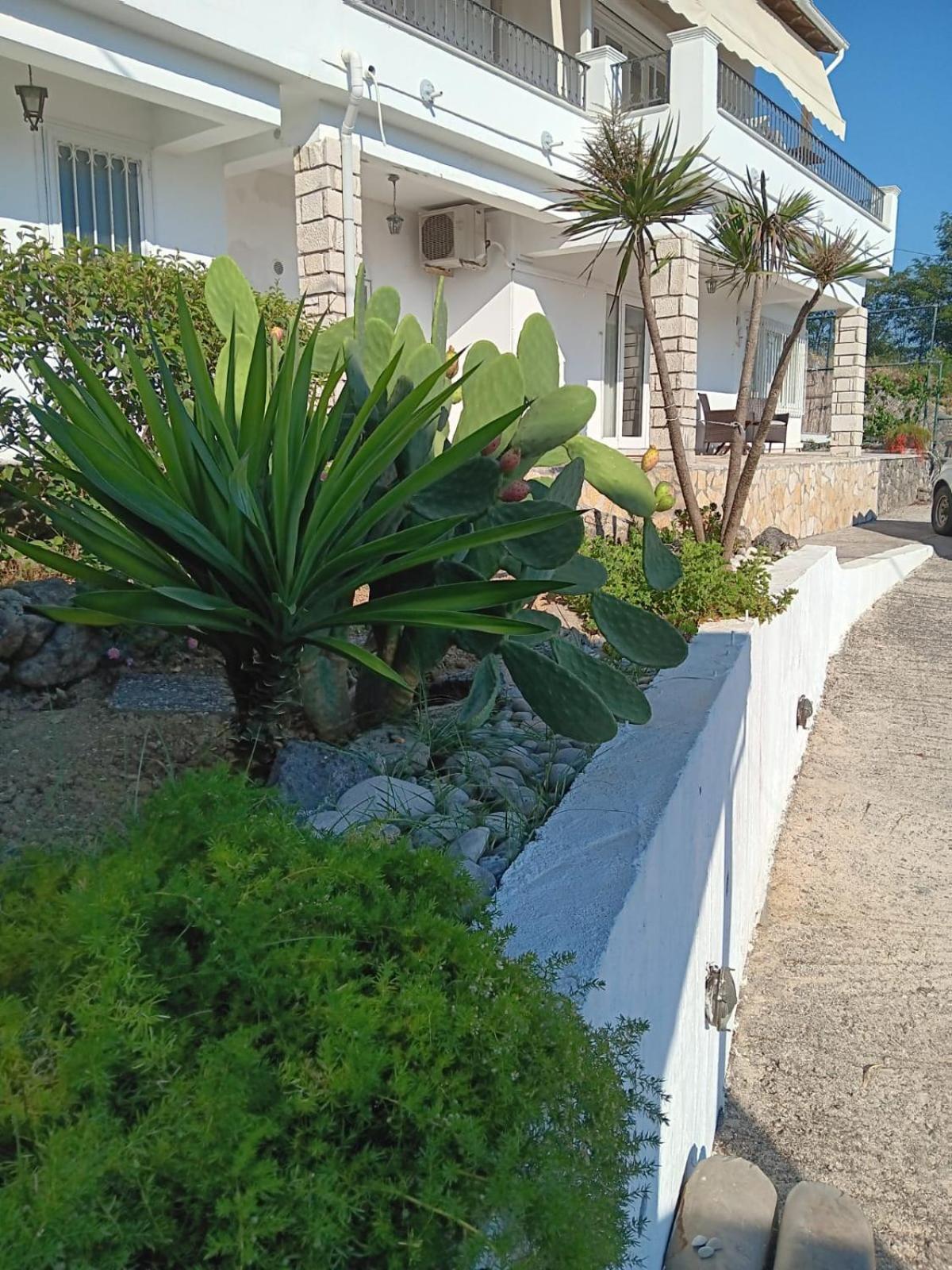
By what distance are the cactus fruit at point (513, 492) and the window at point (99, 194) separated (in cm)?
589

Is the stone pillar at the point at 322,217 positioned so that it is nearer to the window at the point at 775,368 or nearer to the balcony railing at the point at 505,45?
the balcony railing at the point at 505,45

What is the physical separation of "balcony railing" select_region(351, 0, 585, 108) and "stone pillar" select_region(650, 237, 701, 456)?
208cm

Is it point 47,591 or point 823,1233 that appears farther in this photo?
point 47,591

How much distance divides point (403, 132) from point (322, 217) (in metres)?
1.48

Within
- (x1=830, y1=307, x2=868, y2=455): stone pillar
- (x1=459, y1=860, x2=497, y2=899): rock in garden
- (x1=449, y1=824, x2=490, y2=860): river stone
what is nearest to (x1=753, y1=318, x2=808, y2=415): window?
(x1=830, y1=307, x2=868, y2=455): stone pillar

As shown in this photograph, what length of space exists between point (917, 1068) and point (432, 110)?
8.72 meters

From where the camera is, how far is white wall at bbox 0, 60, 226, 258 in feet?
24.7

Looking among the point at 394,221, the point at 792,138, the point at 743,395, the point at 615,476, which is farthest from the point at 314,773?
the point at 792,138

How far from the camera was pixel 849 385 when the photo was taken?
1895 centimetres

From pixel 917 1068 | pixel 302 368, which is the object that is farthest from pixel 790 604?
pixel 302 368

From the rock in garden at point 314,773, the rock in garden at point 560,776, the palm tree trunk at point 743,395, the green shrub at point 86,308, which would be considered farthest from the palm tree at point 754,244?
the rock in garden at point 314,773

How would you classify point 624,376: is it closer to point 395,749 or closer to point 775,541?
point 775,541

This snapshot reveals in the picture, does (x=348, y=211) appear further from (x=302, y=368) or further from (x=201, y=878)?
(x=201, y=878)

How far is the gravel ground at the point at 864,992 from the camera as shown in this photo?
331 centimetres
